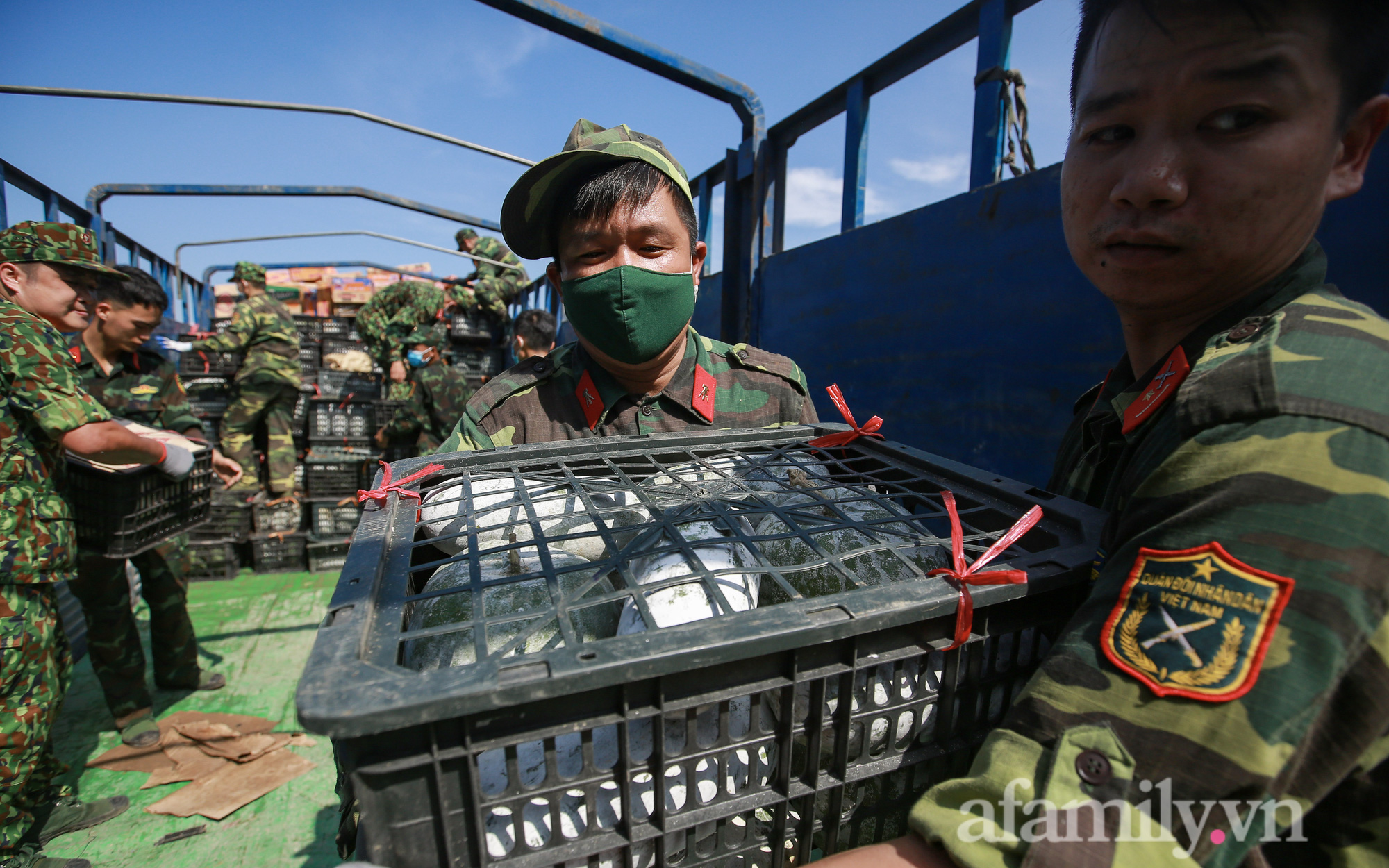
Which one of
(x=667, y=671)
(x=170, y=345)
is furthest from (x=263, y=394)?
(x=667, y=671)

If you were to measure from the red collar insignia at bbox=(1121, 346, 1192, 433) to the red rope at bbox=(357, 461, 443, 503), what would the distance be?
1.24m

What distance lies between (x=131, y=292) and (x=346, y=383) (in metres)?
3.89

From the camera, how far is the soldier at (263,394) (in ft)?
18.7

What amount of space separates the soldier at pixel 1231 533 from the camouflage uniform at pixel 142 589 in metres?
3.72

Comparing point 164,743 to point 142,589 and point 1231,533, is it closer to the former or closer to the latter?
point 142,589

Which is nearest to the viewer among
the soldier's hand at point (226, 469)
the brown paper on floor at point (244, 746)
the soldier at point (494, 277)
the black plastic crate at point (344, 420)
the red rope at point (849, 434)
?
the red rope at point (849, 434)

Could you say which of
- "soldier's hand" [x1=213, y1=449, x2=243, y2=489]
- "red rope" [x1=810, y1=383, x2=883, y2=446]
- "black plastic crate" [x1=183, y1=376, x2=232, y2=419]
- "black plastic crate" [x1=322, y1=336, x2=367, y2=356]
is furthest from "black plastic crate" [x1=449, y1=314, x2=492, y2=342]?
"red rope" [x1=810, y1=383, x2=883, y2=446]

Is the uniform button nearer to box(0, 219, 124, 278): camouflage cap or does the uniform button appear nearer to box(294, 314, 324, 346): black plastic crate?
box(0, 219, 124, 278): camouflage cap

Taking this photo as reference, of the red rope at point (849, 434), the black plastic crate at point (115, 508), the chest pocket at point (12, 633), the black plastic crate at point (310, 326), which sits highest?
the black plastic crate at point (310, 326)

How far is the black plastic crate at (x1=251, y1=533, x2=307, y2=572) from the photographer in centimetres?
535

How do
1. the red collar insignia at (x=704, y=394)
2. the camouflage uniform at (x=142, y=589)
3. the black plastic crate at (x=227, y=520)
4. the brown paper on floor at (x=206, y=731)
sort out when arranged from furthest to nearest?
1. the black plastic crate at (x=227, y=520)
2. the camouflage uniform at (x=142, y=589)
3. the brown paper on floor at (x=206, y=731)
4. the red collar insignia at (x=704, y=394)

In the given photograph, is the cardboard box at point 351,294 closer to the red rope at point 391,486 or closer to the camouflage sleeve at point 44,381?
the camouflage sleeve at point 44,381

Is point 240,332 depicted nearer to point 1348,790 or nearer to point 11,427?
point 11,427

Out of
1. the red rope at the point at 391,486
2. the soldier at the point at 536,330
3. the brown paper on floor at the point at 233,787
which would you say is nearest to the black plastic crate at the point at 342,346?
the soldier at the point at 536,330
